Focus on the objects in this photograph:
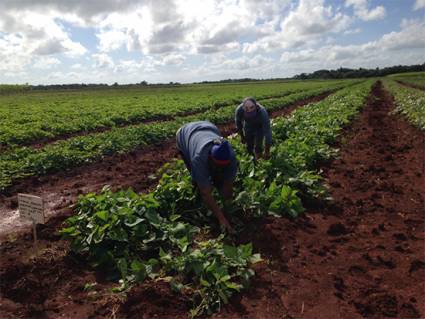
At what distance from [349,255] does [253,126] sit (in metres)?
3.47

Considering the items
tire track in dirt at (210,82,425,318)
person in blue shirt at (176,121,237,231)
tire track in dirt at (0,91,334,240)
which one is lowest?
tire track in dirt at (210,82,425,318)

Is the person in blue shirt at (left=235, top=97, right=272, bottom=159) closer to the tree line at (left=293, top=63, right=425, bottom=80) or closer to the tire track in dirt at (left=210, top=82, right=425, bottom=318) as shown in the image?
the tire track in dirt at (left=210, top=82, right=425, bottom=318)

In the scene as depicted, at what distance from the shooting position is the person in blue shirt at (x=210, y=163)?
4402 mm

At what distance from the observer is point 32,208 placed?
14.3 feet

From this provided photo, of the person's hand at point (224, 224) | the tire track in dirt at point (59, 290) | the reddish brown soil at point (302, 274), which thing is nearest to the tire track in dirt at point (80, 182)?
the tire track in dirt at point (59, 290)

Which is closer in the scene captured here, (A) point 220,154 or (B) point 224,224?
(A) point 220,154

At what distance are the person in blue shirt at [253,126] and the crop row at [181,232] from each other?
2.04ft

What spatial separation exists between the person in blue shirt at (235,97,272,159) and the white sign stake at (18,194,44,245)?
378 centimetres

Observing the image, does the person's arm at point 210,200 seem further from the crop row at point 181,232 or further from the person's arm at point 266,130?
the person's arm at point 266,130

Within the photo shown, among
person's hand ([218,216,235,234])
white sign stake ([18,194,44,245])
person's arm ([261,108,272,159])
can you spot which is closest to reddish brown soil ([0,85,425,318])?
person's hand ([218,216,235,234])

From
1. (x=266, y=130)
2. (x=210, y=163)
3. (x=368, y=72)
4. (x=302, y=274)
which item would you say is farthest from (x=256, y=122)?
(x=368, y=72)

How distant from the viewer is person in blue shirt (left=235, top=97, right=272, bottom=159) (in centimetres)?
679

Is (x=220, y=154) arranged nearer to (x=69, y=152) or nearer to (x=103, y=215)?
(x=103, y=215)

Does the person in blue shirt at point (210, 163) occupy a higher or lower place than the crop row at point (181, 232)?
higher
